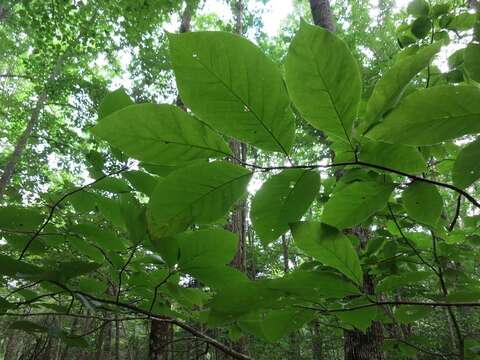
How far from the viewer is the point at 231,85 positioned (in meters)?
0.38

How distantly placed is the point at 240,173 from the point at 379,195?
0.27 m

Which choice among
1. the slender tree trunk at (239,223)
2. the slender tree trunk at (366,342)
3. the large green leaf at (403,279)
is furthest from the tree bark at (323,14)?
the slender tree trunk at (239,223)

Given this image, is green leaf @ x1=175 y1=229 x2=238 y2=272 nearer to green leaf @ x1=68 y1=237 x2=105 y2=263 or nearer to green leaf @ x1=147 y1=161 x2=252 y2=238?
green leaf @ x1=147 y1=161 x2=252 y2=238

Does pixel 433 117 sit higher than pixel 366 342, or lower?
higher

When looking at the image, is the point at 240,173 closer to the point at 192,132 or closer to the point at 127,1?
the point at 192,132

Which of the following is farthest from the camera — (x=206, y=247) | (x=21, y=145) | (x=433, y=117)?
(x=21, y=145)

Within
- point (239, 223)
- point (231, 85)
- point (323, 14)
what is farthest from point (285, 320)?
point (239, 223)

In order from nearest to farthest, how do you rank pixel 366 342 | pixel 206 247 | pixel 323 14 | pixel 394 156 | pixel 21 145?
pixel 394 156, pixel 206 247, pixel 366 342, pixel 323 14, pixel 21 145

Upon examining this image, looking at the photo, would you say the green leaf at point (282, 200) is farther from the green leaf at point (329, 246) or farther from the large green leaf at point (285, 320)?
the large green leaf at point (285, 320)

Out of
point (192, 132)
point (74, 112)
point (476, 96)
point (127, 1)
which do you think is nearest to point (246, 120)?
point (192, 132)

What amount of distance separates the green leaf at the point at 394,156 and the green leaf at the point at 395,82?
9 cm

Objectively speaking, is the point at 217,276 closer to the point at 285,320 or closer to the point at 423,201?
the point at 285,320

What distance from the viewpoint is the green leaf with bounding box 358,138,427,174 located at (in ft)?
1.56

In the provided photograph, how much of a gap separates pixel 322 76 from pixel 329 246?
313 millimetres
